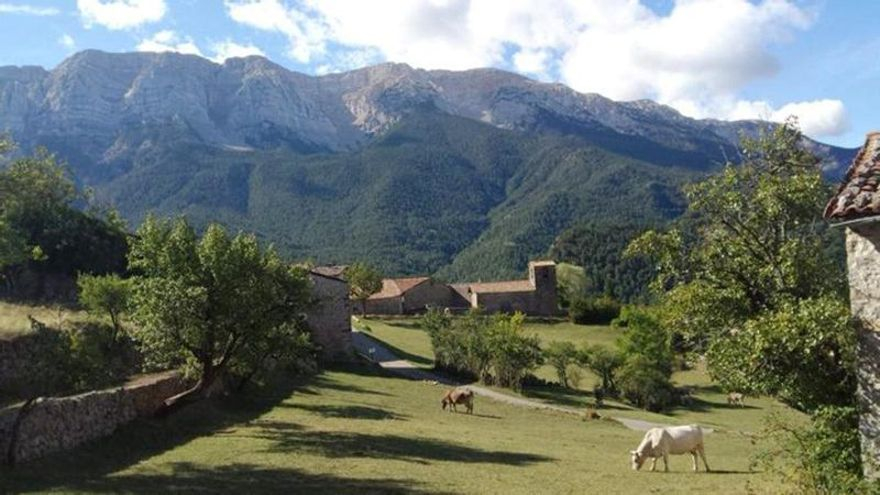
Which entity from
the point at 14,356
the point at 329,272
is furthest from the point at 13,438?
the point at 329,272

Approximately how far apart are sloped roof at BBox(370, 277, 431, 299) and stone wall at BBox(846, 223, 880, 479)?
351 ft

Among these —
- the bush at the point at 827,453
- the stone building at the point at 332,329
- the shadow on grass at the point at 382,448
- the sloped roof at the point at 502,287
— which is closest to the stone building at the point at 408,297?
the sloped roof at the point at 502,287

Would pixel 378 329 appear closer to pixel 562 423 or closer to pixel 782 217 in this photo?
pixel 562 423

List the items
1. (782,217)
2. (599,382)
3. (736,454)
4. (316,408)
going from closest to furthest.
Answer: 1. (782,217)
2. (736,454)
3. (316,408)
4. (599,382)

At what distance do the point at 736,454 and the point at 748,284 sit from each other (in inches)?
607

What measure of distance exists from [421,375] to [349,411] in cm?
2670

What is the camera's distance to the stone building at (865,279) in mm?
12680

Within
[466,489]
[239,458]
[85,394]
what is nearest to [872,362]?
[466,489]

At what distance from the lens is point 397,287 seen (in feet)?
408

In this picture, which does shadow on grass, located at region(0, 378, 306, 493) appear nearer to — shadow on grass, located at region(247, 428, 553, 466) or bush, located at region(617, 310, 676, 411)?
shadow on grass, located at region(247, 428, 553, 466)

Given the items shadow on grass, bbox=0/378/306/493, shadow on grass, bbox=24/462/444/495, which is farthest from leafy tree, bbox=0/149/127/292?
shadow on grass, bbox=24/462/444/495

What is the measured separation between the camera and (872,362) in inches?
514

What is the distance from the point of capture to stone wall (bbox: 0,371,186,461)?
19891mm

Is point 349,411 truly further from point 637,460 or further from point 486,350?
point 486,350
